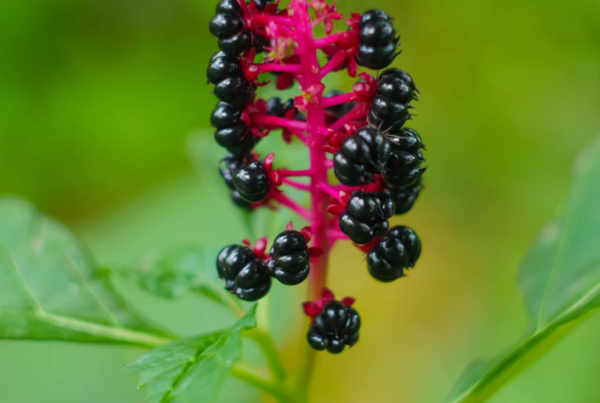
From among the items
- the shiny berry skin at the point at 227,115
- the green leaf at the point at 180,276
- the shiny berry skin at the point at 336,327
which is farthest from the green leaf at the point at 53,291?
the shiny berry skin at the point at 227,115

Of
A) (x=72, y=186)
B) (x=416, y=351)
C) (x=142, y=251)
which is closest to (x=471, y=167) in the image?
(x=416, y=351)

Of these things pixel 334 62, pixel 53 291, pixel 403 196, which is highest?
pixel 334 62

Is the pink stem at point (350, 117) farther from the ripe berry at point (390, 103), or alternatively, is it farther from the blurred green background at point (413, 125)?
the blurred green background at point (413, 125)

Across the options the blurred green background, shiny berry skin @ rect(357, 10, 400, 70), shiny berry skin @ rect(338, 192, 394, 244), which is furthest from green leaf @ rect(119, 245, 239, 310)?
the blurred green background

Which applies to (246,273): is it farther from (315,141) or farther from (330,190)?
(315,141)

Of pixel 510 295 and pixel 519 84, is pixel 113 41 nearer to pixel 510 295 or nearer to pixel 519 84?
pixel 519 84

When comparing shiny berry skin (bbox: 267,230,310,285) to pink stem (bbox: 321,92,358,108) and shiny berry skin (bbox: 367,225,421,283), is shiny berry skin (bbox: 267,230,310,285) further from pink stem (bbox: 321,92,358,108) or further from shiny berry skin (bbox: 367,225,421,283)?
pink stem (bbox: 321,92,358,108)

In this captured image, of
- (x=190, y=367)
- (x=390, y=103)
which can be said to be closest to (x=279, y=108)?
(x=390, y=103)
